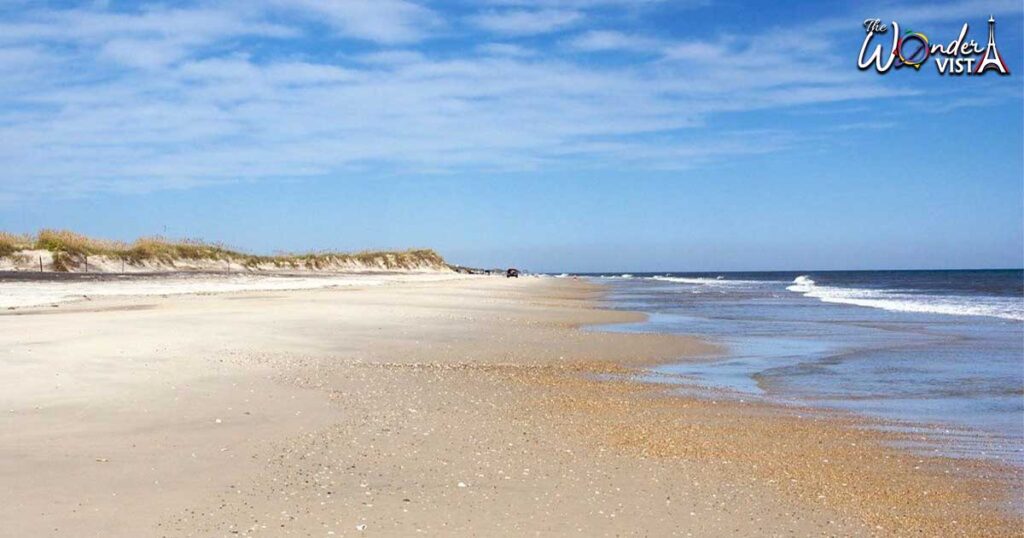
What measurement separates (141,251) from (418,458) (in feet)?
139

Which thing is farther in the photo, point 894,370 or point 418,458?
point 894,370

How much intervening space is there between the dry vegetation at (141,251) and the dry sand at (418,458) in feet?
96.1

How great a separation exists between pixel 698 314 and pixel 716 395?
1744cm

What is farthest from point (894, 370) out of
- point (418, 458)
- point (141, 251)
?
point (141, 251)

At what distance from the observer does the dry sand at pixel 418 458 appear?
4828 mm

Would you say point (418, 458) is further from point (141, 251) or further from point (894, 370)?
point (141, 251)

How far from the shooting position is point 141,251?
44125mm

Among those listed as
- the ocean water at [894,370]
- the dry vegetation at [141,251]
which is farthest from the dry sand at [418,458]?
the dry vegetation at [141,251]

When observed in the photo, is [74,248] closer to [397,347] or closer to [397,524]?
[397,347]

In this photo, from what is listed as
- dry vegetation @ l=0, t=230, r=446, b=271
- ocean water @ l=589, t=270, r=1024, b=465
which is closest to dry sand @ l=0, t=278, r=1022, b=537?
ocean water @ l=589, t=270, r=1024, b=465

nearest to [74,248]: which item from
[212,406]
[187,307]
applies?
[187,307]

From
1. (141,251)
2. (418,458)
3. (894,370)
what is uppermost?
(141,251)

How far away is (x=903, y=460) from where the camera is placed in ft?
21.7

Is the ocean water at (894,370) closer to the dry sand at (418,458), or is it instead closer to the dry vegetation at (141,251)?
the dry sand at (418,458)
